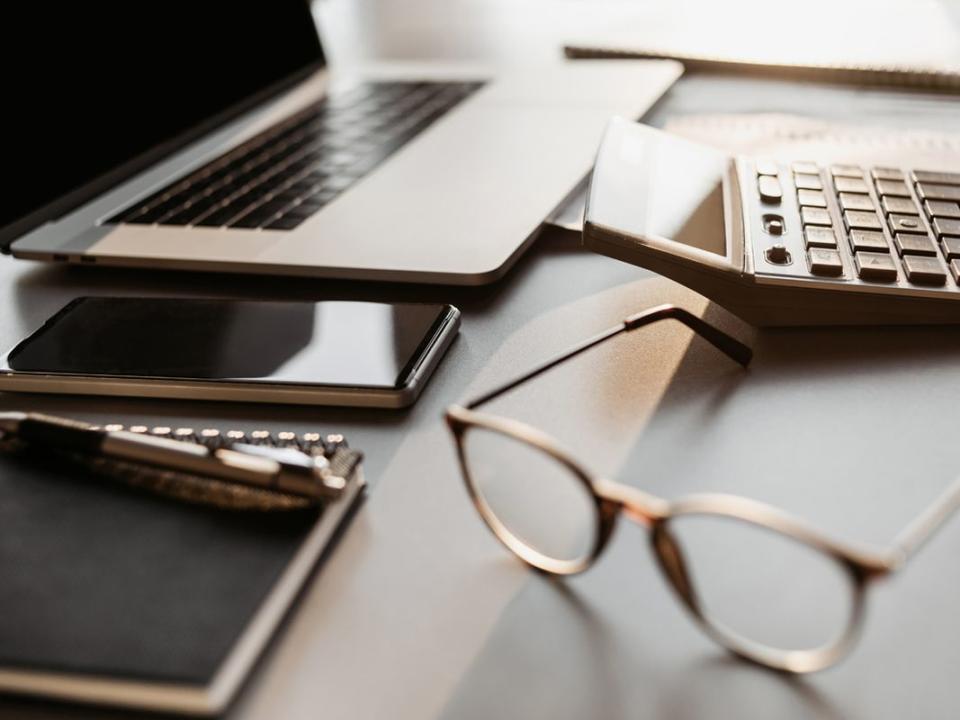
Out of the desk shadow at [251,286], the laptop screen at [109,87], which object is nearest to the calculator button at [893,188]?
the desk shadow at [251,286]

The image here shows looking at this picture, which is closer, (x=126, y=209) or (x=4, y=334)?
(x=4, y=334)

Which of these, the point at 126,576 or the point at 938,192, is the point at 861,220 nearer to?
the point at 938,192

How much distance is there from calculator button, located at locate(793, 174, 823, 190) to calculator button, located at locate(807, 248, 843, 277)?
0.09 m

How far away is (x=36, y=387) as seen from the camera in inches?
21.4

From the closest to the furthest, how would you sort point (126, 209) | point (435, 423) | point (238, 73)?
1. point (435, 423)
2. point (126, 209)
3. point (238, 73)

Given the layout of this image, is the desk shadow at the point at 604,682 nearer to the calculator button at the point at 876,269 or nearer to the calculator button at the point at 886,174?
the calculator button at the point at 876,269

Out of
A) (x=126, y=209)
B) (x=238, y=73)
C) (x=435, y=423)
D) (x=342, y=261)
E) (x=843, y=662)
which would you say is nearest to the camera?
(x=843, y=662)

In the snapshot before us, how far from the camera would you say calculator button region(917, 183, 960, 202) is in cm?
59

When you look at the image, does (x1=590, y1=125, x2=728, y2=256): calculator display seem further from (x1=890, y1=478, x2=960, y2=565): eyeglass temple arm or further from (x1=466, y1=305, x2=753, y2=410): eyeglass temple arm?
(x1=890, y1=478, x2=960, y2=565): eyeglass temple arm

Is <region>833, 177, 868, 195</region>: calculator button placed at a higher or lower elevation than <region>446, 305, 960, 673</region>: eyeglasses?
higher

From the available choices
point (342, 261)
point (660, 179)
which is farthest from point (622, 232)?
point (342, 261)

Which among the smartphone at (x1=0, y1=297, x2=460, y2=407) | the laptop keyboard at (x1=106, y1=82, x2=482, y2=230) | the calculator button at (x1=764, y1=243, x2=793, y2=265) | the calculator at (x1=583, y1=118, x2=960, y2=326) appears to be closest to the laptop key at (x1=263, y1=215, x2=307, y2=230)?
the laptop keyboard at (x1=106, y1=82, x2=482, y2=230)

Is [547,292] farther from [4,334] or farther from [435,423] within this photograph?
[4,334]

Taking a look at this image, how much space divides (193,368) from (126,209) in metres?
0.28
